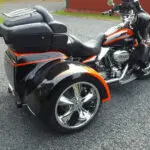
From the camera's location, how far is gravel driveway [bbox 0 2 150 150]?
296cm

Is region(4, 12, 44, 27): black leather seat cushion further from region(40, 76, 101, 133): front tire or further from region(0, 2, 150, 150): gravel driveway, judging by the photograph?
region(0, 2, 150, 150): gravel driveway

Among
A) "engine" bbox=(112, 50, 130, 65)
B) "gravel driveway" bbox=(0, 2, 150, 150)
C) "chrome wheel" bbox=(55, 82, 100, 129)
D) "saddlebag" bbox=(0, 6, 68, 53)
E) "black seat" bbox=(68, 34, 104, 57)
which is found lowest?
"gravel driveway" bbox=(0, 2, 150, 150)

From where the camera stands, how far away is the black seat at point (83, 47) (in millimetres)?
3299

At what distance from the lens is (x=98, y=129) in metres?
3.24

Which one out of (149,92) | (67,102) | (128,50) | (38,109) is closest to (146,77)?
(149,92)

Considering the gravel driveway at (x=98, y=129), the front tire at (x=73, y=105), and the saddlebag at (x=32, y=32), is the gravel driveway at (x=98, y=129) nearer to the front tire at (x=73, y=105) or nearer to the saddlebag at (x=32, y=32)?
the front tire at (x=73, y=105)

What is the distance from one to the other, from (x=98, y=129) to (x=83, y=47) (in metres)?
1.04

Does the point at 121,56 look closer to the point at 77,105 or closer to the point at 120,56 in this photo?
the point at 120,56

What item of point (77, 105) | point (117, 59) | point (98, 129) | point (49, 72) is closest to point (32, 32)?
point (49, 72)

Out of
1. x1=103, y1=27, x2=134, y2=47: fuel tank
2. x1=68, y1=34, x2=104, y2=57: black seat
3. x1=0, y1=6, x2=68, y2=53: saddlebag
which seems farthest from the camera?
x1=103, y1=27, x2=134, y2=47: fuel tank

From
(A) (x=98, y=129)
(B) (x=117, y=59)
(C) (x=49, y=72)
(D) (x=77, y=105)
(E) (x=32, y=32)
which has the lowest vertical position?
(A) (x=98, y=129)

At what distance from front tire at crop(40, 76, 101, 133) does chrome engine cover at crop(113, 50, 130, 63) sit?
913mm

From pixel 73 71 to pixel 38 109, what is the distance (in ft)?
1.81

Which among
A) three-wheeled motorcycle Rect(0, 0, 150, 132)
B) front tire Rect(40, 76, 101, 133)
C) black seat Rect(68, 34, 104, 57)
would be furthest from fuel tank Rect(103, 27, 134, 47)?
front tire Rect(40, 76, 101, 133)
